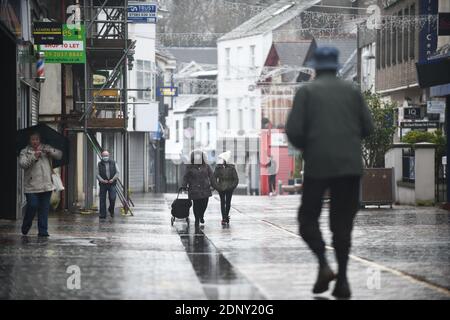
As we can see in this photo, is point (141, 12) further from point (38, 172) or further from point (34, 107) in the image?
point (38, 172)

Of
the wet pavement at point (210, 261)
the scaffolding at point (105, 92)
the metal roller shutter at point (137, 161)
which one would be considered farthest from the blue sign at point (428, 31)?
the metal roller shutter at point (137, 161)

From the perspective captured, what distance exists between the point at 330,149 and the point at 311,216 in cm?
65

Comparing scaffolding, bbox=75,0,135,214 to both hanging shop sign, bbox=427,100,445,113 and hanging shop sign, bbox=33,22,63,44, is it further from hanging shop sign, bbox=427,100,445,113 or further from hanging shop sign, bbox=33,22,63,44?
hanging shop sign, bbox=427,100,445,113

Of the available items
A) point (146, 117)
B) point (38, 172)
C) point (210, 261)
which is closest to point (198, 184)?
point (38, 172)

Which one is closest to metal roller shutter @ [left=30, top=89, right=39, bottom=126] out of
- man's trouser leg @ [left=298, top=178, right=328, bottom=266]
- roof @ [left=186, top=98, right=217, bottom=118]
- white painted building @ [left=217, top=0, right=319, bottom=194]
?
man's trouser leg @ [left=298, top=178, right=328, bottom=266]

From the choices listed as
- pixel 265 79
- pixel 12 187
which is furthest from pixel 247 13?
pixel 265 79

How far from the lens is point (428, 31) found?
38375 millimetres

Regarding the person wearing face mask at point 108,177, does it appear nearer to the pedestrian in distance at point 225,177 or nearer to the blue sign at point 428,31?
the pedestrian in distance at point 225,177

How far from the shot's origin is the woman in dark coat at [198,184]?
2458 centimetres

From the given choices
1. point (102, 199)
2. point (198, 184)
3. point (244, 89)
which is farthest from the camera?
point (244, 89)

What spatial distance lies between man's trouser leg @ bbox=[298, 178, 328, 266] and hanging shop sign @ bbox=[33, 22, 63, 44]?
1704 cm
